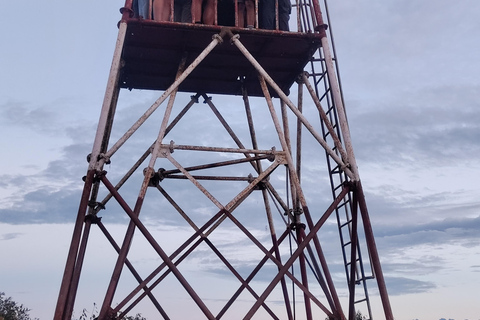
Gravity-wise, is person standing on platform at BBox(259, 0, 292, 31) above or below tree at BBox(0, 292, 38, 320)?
above

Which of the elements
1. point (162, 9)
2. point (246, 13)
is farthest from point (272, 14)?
point (162, 9)

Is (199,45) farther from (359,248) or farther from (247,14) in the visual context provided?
(359,248)

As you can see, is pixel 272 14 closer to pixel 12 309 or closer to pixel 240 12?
pixel 240 12

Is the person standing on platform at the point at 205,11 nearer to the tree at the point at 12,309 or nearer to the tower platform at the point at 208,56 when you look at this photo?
the tower platform at the point at 208,56

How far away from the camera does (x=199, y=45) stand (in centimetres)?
983

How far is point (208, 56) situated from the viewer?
408 inches

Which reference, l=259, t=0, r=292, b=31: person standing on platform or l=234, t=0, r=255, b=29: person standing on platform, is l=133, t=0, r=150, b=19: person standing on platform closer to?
l=234, t=0, r=255, b=29: person standing on platform

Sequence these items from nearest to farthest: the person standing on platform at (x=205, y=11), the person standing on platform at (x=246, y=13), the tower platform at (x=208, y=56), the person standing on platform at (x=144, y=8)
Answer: the tower platform at (x=208, y=56)
the person standing on platform at (x=205, y=11)
the person standing on platform at (x=246, y=13)
the person standing on platform at (x=144, y=8)

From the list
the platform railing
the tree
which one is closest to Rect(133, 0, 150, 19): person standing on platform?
the platform railing

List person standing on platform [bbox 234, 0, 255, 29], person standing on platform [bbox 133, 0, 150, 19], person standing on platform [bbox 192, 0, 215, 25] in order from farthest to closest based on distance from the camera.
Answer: person standing on platform [bbox 133, 0, 150, 19] → person standing on platform [bbox 234, 0, 255, 29] → person standing on platform [bbox 192, 0, 215, 25]

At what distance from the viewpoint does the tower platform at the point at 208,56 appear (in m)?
9.37

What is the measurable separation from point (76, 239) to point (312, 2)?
620 cm

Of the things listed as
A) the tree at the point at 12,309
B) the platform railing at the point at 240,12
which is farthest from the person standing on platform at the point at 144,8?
the tree at the point at 12,309

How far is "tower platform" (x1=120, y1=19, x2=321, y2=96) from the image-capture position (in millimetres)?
9367
